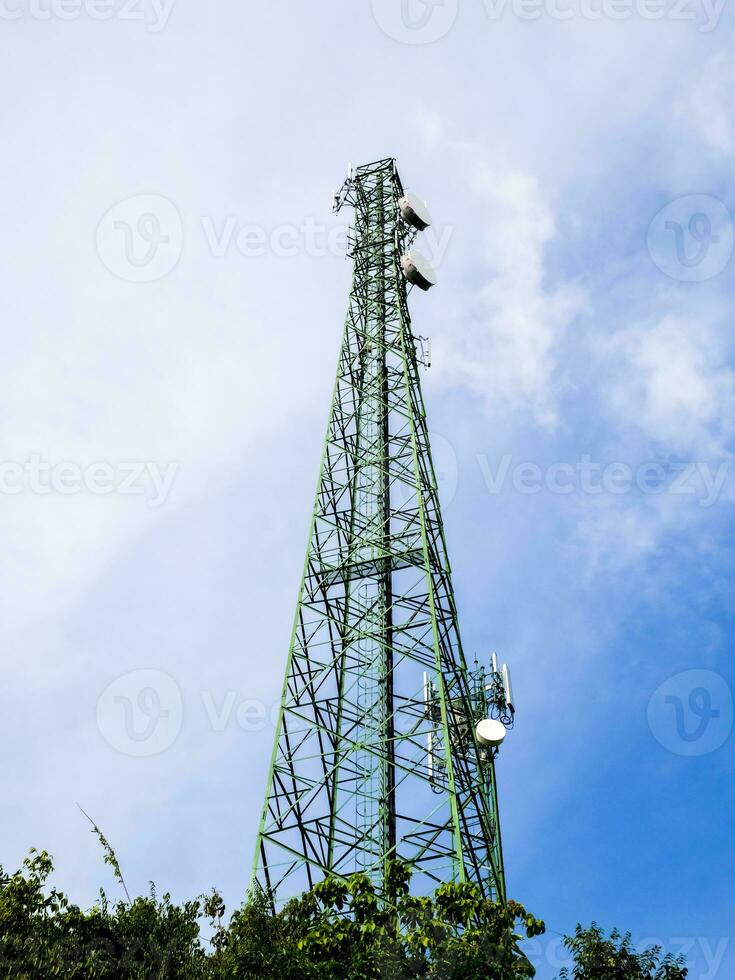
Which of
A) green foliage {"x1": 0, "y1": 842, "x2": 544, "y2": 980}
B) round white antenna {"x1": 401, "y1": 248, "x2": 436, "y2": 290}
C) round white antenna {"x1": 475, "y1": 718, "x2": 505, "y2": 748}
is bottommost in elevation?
green foliage {"x1": 0, "y1": 842, "x2": 544, "y2": 980}

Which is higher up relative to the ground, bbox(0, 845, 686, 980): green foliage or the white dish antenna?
the white dish antenna

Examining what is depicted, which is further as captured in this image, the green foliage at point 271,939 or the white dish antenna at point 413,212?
the white dish antenna at point 413,212

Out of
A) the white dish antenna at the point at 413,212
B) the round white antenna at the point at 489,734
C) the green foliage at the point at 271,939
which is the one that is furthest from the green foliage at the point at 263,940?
the white dish antenna at the point at 413,212

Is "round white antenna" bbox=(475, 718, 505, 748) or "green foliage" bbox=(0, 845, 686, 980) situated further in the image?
"round white antenna" bbox=(475, 718, 505, 748)

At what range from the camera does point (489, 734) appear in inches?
1081

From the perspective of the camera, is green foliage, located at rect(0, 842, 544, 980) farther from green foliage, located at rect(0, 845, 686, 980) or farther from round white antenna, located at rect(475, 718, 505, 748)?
round white antenna, located at rect(475, 718, 505, 748)

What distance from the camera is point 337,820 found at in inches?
1063

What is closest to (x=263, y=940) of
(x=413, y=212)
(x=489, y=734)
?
(x=489, y=734)

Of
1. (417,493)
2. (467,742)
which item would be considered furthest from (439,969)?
(417,493)

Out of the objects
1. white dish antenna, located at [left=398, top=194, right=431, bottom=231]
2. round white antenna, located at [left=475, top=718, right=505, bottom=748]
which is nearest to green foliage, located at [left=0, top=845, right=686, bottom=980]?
round white antenna, located at [left=475, top=718, right=505, bottom=748]

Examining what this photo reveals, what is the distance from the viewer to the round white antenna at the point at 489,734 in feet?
90.1

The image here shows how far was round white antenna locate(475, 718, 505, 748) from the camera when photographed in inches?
1081

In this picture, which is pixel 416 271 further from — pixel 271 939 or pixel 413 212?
pixel 271 939

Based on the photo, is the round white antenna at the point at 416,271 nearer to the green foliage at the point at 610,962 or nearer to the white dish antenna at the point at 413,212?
the white dish antenna at the point at 413,212
